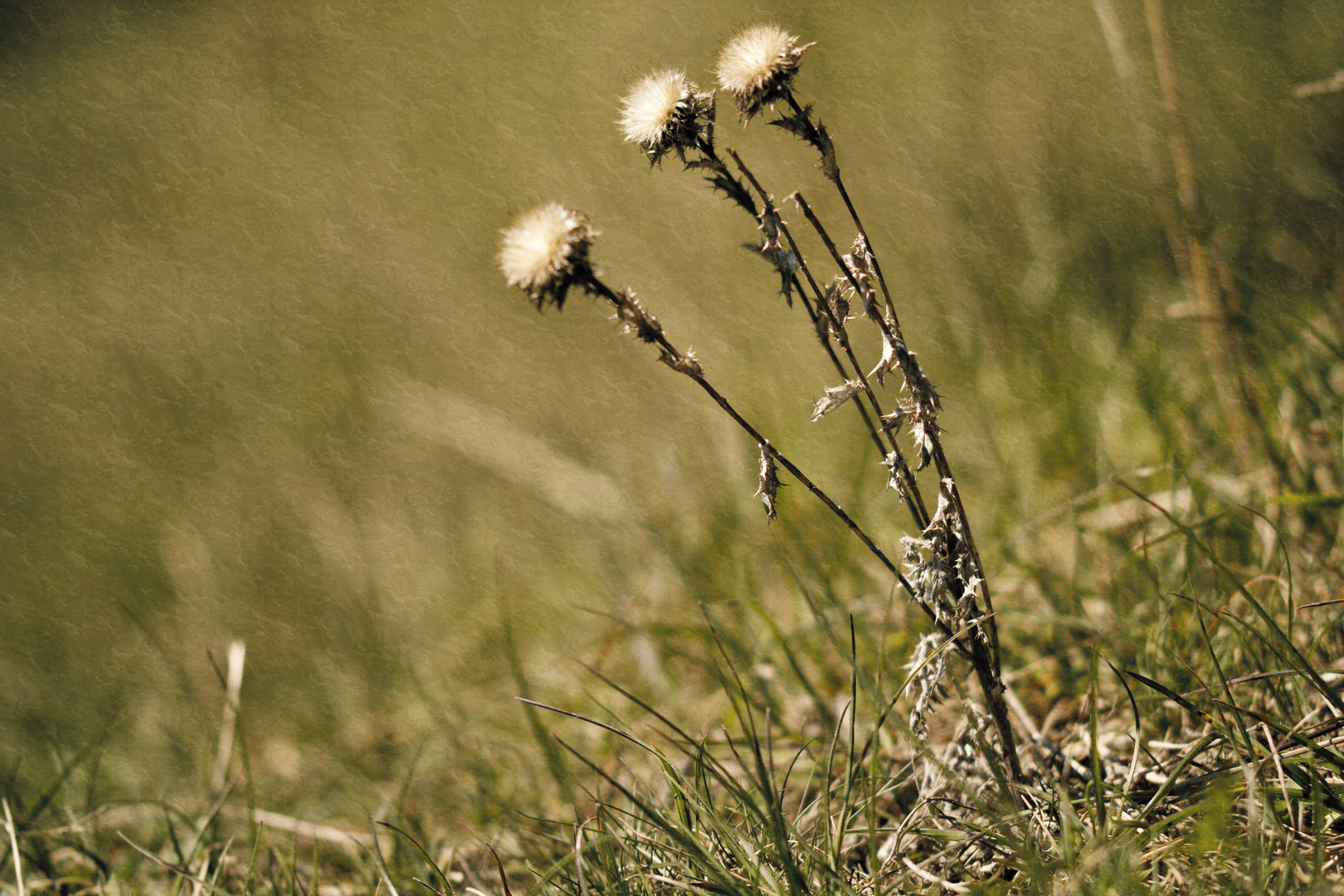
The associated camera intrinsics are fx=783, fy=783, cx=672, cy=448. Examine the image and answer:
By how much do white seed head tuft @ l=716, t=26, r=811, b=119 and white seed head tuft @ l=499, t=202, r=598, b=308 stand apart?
23cm

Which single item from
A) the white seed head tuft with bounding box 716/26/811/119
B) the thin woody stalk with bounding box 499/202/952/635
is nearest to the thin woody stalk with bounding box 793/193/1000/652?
the white seed head tuft with bounding box 716/26/811/119

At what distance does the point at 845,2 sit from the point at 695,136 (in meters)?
2.79

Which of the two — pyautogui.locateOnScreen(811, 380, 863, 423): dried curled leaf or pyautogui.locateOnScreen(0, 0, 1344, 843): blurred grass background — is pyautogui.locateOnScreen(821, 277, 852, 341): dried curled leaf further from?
pyautogui.locateOnScreen(0, 0, 1344, 843): blurred grass background

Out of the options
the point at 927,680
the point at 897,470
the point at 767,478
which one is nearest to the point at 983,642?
the point at 927,680

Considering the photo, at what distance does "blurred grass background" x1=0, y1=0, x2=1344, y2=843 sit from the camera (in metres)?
1.91

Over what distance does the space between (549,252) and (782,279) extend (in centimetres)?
27

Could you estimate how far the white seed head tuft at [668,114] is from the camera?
831 millimetres

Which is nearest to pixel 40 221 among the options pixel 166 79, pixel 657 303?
pixel 166 79

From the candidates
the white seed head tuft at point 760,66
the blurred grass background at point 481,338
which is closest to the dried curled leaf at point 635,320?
the white seed head tuft at point 760,66

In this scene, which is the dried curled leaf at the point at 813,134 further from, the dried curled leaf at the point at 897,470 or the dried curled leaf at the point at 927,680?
the dried curled leaf at the point at 927,680

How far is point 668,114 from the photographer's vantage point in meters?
0.83

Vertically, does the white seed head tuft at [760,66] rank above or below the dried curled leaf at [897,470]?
above

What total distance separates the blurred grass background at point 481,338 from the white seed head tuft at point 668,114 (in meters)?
0.88

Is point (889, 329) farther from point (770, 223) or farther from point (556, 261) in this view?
point (556, 261)
